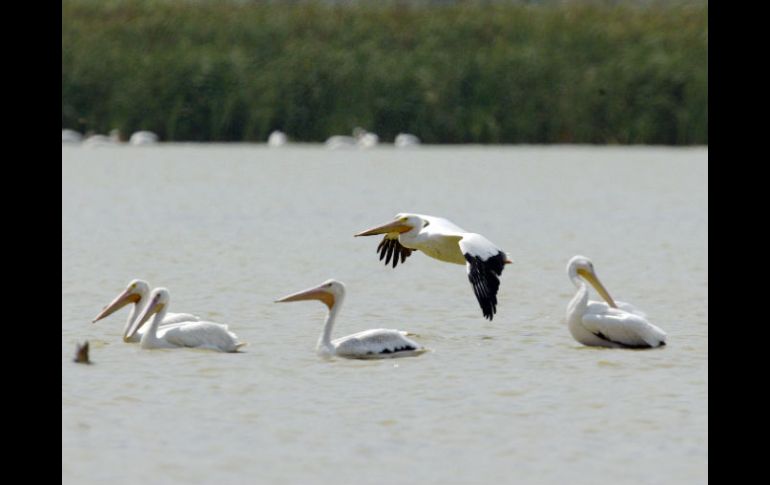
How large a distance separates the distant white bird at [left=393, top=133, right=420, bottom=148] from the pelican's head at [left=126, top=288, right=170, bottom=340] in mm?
17052

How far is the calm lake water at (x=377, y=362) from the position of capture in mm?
6227

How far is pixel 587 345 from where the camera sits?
8.73 m

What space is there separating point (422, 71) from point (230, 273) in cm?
1404

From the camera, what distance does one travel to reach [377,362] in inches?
323

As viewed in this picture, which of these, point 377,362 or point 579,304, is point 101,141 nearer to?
point 579,304

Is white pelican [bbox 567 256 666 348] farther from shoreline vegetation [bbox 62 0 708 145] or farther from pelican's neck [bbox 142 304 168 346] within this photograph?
shoreline vegetation [bbox 62 0 708 145]

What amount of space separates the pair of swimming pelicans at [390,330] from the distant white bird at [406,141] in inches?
653

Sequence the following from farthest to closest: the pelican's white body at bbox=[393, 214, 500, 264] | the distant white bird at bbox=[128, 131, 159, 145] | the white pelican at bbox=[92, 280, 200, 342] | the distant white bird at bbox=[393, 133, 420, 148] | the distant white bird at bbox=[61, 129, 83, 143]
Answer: the distant white bird at bbox=[61, 129, 83, 143] < the distant white bird at bbox=[393, 133, 420, 148] < the distant white bird at bbox=[128, 131, 159, 145] < the pelican's white body at bbox=[393, 214, 500, 264] < the white pelican at bbox=[92, 280, 200, 342]

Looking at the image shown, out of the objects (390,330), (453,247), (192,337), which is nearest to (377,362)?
(390,330)

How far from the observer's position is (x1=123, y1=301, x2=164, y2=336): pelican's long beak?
8.74 m

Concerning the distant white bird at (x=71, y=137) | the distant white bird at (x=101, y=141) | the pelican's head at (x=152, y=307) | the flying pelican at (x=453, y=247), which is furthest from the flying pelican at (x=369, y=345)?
the distant white bird at (x=71, y=137)

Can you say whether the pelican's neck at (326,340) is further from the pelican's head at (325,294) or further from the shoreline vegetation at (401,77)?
the shoreline vegetation at (401,77)

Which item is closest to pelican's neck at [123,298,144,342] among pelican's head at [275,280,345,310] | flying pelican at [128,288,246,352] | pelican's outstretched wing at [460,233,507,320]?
flying pelican at [128,288,246,352]
